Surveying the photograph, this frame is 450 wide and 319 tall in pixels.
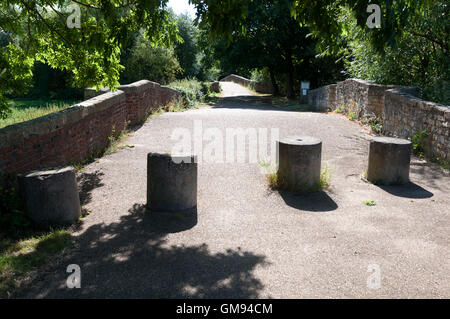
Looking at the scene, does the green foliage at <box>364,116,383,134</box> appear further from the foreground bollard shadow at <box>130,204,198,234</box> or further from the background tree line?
the foreground bollard shadow at <box>130,204,198,234</box>

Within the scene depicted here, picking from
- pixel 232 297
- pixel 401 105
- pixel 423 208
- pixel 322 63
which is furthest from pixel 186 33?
pixel 232 297

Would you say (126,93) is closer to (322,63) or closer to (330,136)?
(330,136)

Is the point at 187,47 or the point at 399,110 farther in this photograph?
the point at 187,47

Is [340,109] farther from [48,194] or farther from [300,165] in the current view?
[48,194]

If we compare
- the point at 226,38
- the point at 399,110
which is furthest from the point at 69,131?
the point at 399,110

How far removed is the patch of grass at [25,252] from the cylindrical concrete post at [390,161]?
17.3 ft

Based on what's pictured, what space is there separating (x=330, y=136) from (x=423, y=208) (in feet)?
16.3

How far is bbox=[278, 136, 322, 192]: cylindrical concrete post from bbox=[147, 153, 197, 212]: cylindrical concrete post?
177 centimetres

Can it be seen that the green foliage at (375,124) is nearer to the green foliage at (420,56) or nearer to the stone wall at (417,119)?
the stone wall at (417,119)

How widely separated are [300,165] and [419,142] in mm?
3982

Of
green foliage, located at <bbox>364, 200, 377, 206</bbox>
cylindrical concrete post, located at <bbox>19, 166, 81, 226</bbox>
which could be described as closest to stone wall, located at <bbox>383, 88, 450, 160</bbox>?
green foliage, located at <bbox>364, 200, 377, 206</bbox>

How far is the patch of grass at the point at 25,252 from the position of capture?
159 inches

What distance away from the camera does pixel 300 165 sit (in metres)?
6.78

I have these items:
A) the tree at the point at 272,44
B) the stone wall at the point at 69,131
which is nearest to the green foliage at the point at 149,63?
the tree at the point at 272,44
